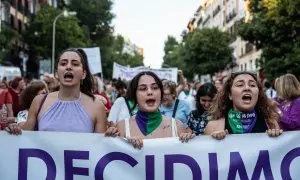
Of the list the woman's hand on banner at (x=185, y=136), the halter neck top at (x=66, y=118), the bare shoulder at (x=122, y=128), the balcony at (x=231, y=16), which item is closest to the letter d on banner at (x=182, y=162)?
the woman's hand on banner at (x=185, y=136)

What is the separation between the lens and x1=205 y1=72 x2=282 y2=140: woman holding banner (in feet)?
14.1

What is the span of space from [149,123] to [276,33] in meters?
21.1

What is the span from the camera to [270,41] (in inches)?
1020

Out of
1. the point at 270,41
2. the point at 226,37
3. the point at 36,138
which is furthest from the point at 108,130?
the point at 226,37

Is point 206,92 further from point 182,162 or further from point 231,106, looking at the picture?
point 182,162

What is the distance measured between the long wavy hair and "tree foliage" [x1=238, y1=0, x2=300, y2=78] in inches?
666

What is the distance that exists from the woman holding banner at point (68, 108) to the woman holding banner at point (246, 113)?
2.78 feet

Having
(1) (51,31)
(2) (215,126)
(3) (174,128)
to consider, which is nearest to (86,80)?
(3) (174,128)

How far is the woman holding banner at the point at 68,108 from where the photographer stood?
4.19 metres

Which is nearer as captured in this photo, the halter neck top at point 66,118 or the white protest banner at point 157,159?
Answer: the halter neck top at point 66,118

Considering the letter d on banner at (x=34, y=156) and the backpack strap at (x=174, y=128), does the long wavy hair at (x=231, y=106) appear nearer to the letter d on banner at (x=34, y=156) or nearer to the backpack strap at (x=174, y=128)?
the backpack strap at (x=174, y=128)

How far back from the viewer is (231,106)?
454 cm

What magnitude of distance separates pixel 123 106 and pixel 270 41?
65.4ft

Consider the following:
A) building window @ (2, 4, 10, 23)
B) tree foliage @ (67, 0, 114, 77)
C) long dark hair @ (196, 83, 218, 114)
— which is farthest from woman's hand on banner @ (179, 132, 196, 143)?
tree foliage @ (67, 0, 114, 77)
